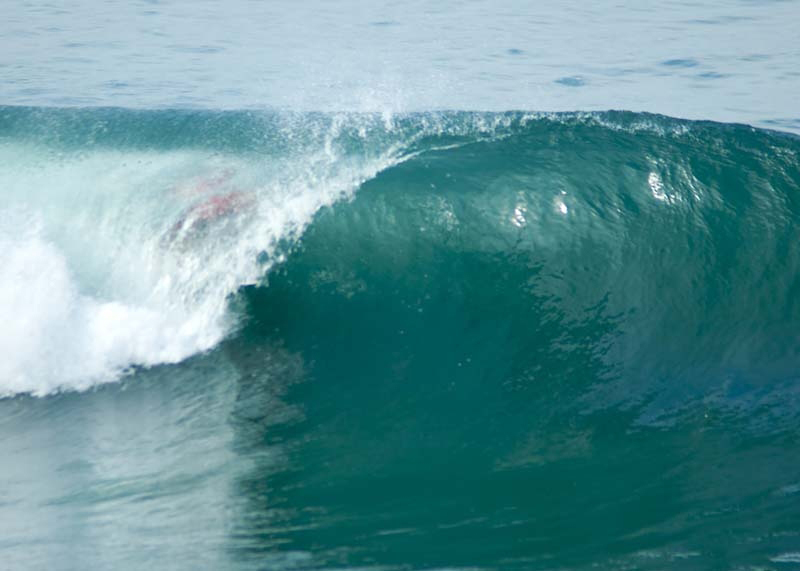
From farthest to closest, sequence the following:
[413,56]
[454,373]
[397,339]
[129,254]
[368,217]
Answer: [413,56] < [368,217] < [129,254] < [397,339] < [454,373]

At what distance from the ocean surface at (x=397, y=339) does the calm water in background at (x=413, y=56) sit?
4.33ft

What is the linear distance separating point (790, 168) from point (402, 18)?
1104cm

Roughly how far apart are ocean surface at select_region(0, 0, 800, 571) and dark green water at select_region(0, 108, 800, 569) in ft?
0.06

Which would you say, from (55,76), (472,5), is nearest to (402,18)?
(472,5)

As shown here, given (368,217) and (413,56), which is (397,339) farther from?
(413,56)

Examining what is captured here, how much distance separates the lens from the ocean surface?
4301 millimetres

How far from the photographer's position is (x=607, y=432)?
5.25 metres

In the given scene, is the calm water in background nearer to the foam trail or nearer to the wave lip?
the wave lip

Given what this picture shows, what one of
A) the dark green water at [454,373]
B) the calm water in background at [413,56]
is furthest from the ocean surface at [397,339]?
the calm water in background at [413,56]

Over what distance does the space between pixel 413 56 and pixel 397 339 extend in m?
8.62

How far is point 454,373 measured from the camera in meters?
6.02

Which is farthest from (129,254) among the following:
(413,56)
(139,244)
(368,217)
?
(413,56)

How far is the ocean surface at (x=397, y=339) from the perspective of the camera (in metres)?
4.30

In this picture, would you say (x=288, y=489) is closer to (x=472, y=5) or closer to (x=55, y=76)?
(x=55, y=76)
